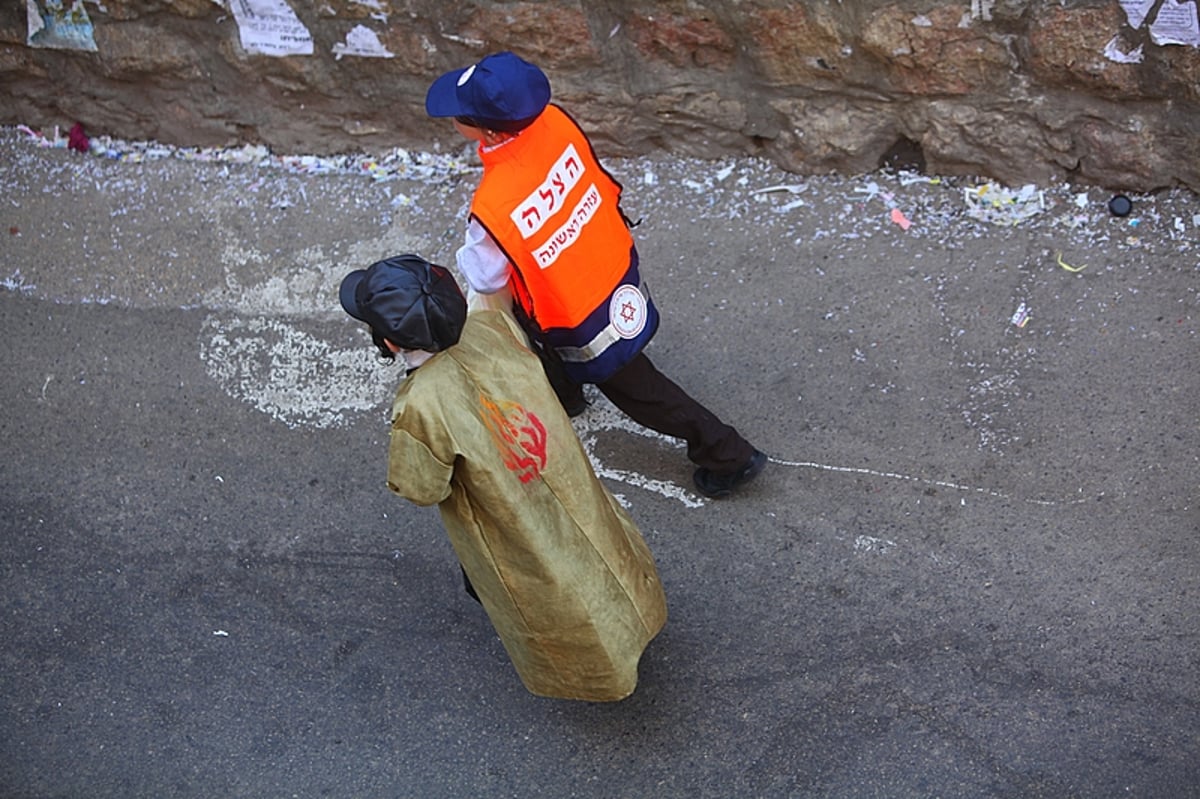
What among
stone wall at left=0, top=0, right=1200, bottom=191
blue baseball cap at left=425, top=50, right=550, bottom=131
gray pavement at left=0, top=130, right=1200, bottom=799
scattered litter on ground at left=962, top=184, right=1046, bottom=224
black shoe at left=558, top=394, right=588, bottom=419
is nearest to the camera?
blue baseball cap at left=425, top=50, right=550, bottom=131

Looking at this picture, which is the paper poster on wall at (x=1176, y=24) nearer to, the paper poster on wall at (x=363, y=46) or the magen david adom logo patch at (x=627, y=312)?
the magen david adom logo patch at (x=627, y=312)

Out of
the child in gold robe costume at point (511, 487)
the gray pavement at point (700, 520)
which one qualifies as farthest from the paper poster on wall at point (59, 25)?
the child in gold robe costume at point (511, 487)

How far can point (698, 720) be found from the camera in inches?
137

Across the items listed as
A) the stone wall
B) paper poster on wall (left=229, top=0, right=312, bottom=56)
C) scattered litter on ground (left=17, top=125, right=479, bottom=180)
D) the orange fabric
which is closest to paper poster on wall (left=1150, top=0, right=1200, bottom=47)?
the stone wall

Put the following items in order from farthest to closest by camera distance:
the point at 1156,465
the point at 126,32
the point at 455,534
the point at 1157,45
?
the point at 126,32 → the point at 1157,45 → the point at 1156,465 → the point at 455,534

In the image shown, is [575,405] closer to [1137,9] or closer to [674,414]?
[674,414]

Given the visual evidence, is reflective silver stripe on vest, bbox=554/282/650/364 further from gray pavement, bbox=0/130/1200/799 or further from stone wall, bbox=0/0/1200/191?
stone wall, bbox=0/0/1200/191

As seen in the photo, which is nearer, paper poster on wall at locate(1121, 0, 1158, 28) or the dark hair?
the dark hair

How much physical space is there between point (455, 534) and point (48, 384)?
96.9 inches

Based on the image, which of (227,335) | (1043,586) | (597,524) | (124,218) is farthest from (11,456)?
(1043,586)

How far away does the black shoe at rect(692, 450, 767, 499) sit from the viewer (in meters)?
3.95

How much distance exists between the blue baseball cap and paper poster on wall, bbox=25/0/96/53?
2.95 m

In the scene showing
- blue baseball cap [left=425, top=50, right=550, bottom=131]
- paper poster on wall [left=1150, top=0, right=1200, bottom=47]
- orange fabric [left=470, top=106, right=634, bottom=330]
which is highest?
paper poster on wall [left=1150, top=0, right=1200, bottom=47]

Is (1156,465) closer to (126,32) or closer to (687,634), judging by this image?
(687,634)
